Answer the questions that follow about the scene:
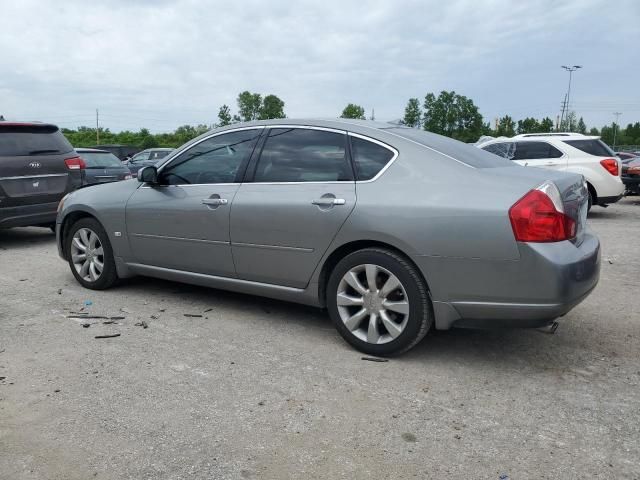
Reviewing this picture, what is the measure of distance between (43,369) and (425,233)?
2586 mm

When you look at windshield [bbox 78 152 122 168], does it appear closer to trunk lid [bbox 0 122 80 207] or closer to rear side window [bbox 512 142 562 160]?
trunk lid [bbox 0 122 80 207]

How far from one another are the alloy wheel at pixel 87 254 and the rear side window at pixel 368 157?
2.84 meters

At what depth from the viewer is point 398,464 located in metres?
2.67

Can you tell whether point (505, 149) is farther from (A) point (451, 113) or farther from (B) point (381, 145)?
(A) point (451, 113)

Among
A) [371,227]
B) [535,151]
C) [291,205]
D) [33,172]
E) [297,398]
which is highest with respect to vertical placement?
[535,151]

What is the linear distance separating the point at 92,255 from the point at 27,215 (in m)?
3.27

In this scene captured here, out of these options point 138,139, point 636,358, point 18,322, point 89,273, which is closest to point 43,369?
point 18,322

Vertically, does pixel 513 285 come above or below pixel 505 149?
below

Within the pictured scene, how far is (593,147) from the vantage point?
11.6 meters

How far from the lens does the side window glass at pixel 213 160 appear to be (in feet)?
15.4

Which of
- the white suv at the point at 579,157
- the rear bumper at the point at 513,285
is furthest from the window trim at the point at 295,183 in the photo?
the white suv at the point at 579,157

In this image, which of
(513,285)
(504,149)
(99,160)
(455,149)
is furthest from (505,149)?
(513,285)

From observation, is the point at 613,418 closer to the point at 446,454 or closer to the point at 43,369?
the point at 446,454

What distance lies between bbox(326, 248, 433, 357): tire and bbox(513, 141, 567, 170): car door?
28.7ft
